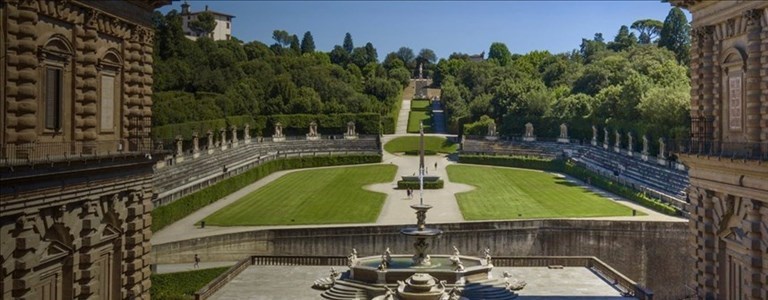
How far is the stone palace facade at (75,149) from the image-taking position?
19.6 m

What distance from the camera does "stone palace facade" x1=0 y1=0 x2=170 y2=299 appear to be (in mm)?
19578

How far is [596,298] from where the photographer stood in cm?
3456

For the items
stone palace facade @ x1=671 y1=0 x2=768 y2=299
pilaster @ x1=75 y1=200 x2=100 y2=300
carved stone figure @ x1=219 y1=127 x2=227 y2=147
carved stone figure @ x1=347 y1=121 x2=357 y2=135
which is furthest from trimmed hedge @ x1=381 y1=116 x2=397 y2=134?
pilaster @ x1=75 y1=200 x2=100 y2=300

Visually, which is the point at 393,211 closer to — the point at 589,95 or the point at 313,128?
the point at 313,128

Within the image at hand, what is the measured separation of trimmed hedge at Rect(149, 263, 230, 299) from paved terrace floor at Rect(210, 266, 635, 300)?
2.68 m

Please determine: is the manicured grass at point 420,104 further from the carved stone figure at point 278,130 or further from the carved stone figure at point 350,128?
the carved stone figure at point 278,130

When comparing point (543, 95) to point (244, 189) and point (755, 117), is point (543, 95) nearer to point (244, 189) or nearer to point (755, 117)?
point (244, 189)

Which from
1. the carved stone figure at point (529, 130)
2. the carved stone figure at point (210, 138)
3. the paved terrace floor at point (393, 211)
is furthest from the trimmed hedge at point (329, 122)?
Result: the paved terrace floor at point (393, 211)

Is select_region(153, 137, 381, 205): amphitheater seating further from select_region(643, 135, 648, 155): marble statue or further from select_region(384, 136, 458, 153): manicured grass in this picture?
select_region(643, 135, 648, 155): marble statue

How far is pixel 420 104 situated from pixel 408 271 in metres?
131

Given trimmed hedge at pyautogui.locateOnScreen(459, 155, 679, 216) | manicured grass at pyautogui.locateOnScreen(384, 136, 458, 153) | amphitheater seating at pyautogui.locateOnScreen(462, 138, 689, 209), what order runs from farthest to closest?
1. manicured grass at pyautogui.locateOnScreen(384, 136, 458, 153)
2. amphitheater seating at pyautogui.locateOnScreen(462, 138, 689, 209)
3. trimmed hedge at pyautogui.locateOnScreen(459, 155, 679, 216)

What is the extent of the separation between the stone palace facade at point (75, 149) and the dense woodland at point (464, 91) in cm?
5785

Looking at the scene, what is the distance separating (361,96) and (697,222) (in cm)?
10269

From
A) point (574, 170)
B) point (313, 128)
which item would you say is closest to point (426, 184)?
point (574, 170)
